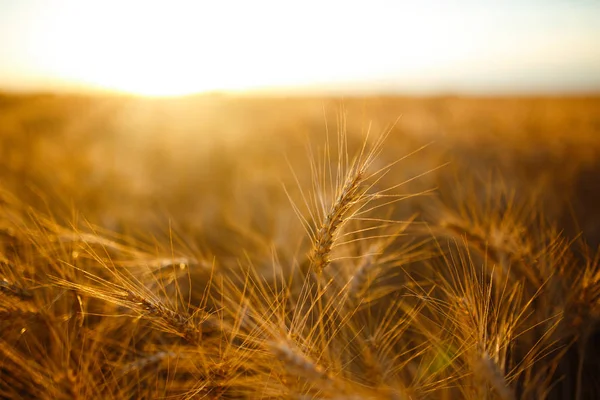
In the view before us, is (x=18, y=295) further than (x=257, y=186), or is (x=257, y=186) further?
(x=257, y=186)

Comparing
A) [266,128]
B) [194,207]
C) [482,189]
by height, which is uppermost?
[266,128]

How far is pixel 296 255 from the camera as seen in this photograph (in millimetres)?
1532

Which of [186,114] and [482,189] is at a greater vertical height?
[186,114]

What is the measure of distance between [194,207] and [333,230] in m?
1.88

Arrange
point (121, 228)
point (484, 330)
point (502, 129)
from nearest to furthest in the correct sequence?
point (484, 330), point (121, 228), point (502, 129)

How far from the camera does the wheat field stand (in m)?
0.99

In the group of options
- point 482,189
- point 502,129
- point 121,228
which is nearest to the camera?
point 121,228

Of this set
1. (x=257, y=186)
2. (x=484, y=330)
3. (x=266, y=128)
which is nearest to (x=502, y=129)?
(x=266, y=128)

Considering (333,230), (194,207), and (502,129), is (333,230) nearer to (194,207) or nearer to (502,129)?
(194,207)

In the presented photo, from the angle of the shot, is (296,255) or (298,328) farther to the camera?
(296,255)

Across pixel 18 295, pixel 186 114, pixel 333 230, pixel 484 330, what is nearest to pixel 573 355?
pixel 484 330

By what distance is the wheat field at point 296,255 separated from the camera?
0.99m

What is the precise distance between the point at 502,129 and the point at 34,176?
446 cm

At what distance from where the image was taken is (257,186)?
2.84m
